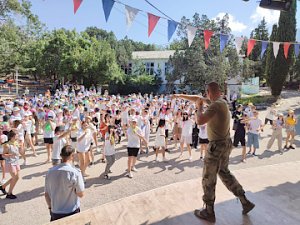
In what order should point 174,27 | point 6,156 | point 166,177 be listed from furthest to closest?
1. point 174,27
2. point 166,177
3. point 6,156

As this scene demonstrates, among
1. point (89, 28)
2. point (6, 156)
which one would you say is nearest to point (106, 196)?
point (6, 156)

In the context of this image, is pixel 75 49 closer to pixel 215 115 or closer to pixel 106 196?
pixel 106 196

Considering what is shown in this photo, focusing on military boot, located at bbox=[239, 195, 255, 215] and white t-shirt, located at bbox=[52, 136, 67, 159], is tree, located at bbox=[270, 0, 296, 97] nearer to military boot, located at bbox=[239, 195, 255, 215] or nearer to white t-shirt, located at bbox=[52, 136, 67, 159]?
white t-shirt, located at bbox=[52, 136, 67, 159]

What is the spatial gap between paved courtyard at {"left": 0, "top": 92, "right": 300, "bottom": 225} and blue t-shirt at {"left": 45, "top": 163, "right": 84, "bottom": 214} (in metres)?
1.89

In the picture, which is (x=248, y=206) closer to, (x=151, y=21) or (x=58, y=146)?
(x=58, y=146)

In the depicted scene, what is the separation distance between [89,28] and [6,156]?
98895 mm

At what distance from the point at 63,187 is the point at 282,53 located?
81.5 ft

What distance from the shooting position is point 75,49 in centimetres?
3441

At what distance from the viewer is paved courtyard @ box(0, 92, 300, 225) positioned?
5.75 meters

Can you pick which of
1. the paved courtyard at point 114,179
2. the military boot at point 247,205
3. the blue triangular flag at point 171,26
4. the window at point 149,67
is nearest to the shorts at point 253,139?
the paved courtyard at point 114,179

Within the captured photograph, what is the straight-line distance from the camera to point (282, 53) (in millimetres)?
24062

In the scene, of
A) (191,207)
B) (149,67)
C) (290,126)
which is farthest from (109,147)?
(149,67)

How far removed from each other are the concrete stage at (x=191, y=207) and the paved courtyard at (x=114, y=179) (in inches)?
14.0

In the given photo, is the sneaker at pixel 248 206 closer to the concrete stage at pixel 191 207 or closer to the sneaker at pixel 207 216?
the concrete stage at pixel 191 207
